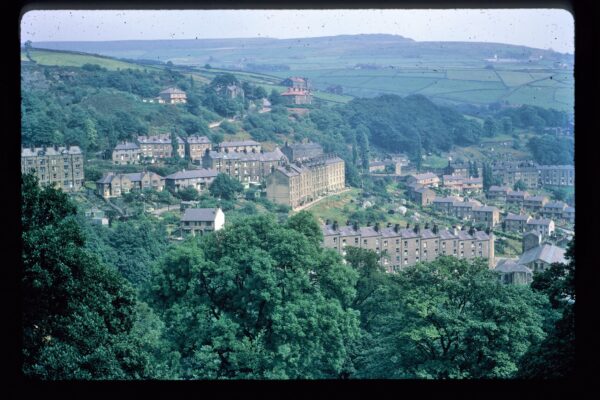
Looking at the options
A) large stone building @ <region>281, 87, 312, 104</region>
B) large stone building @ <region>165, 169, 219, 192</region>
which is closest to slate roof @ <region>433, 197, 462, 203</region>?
large stone building @ <region>281, 87, 312, 104</region>

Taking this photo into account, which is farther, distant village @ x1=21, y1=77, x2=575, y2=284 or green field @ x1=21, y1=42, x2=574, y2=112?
distant village @ x1=21, y1=77, x2=575, y2=284

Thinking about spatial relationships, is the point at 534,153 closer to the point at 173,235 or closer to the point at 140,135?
the point at 173,235

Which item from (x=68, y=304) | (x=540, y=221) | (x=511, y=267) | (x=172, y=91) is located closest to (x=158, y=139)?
(x=172, y=91)

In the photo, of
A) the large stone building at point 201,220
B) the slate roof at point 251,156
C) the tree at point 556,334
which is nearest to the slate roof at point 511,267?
the large stone building at point 201,220

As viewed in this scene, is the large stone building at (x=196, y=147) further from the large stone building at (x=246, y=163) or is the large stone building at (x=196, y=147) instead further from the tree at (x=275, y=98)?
the tree at (x=275, y=98)

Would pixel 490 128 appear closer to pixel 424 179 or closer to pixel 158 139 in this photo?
pixel 424 179

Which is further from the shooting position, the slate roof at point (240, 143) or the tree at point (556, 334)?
the slate roof at point (240, 143)

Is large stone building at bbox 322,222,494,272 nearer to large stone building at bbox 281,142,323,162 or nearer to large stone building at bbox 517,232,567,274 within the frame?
large stone building at bbox 517,232,567,274
